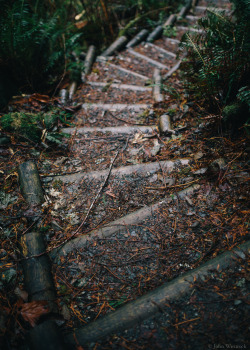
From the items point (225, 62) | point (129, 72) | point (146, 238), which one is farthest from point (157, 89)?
point (146, 238)

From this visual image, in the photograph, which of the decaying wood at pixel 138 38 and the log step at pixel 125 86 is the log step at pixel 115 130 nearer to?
the log step at pixel 125 86

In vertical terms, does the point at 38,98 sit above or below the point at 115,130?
above

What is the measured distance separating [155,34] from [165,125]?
3.90m

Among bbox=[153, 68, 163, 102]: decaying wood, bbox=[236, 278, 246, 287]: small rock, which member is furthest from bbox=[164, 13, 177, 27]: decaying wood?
bbox=[236, 278, 246, 287]: small rock

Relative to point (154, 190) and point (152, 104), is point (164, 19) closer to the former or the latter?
point (152, 104)

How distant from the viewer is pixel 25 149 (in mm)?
2691

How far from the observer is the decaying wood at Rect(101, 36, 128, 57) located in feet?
16.4

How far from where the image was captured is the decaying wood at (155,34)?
5430mm

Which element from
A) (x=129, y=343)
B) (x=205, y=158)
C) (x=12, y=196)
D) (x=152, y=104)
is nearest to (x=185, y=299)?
(x=129, y=343)

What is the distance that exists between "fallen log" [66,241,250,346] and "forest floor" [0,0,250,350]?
0.04 metres

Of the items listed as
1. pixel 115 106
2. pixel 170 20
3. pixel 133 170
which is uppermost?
pixel 170 20

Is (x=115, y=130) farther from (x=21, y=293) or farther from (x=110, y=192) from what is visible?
(x=21, y=293)

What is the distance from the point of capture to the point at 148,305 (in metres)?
1.47

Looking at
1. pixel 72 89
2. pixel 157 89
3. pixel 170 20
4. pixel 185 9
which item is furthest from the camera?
pixel 185 9
